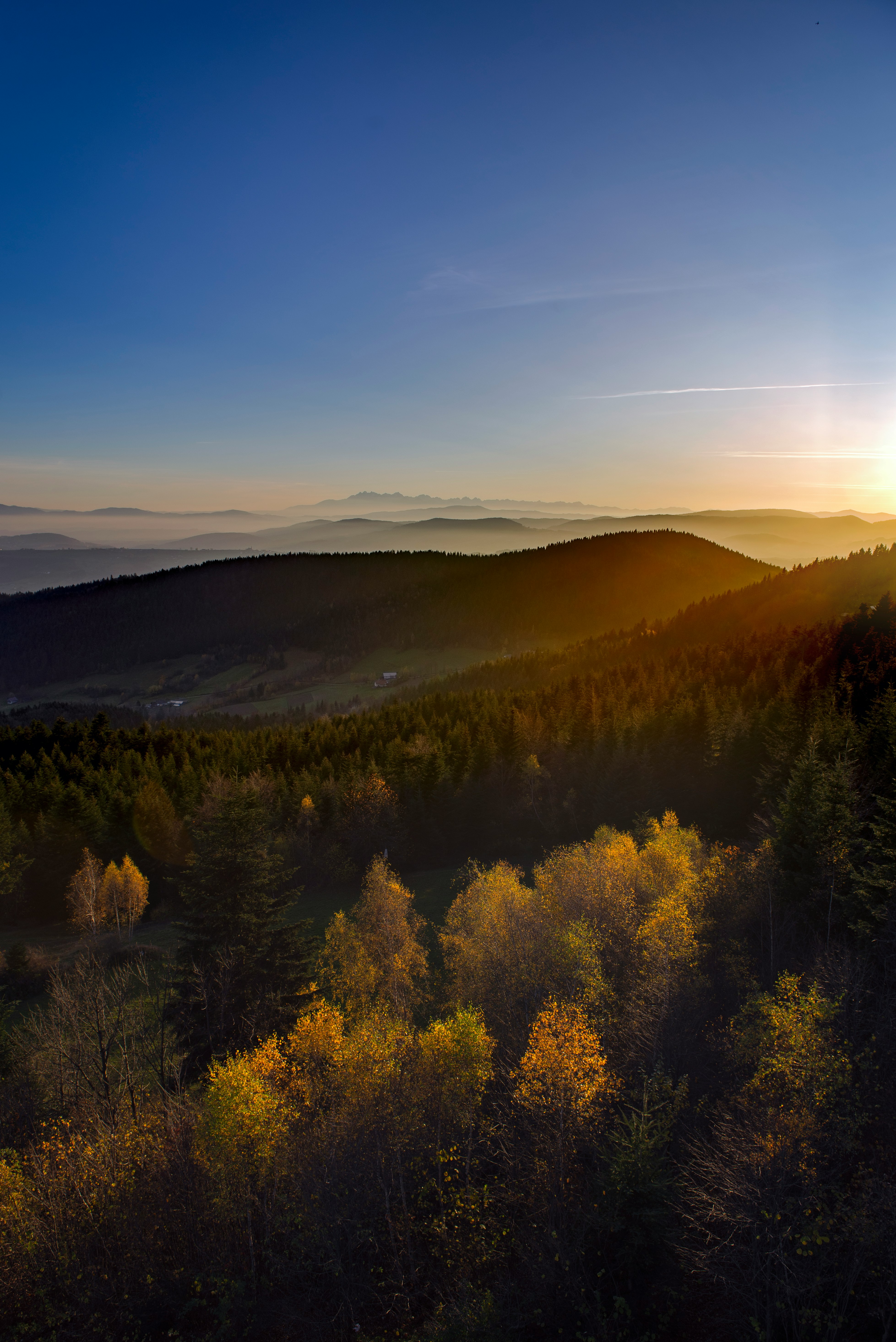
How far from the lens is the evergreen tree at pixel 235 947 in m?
31.4

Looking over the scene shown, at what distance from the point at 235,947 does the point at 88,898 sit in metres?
32.1

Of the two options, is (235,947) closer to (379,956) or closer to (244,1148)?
(244,1148)

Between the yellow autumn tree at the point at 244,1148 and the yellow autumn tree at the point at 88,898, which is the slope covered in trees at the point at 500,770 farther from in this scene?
the yellow autumn tree at the point at 244,1148

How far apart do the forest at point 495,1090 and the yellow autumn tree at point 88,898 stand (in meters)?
0.59

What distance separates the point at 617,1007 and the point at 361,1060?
1470 cm

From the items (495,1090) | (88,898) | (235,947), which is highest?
(235,947)

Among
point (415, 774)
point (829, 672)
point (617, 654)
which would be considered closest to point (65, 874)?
point (415, 774)

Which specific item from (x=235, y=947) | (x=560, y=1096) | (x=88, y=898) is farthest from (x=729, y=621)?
(x=560, y=1096)

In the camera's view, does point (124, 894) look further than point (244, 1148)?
Yes

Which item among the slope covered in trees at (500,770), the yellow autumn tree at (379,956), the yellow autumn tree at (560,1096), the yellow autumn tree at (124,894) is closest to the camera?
the yellow autumn tree at (560,1096)

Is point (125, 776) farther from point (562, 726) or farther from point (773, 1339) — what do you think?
point (773, 1339)

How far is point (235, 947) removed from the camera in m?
32.3

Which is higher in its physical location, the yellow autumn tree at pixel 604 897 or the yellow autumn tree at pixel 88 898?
the yellow autumn tree at pixel 604 897

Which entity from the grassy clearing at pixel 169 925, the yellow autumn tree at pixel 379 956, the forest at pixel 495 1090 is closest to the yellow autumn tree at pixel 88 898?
the forest at pixel 495 1090
